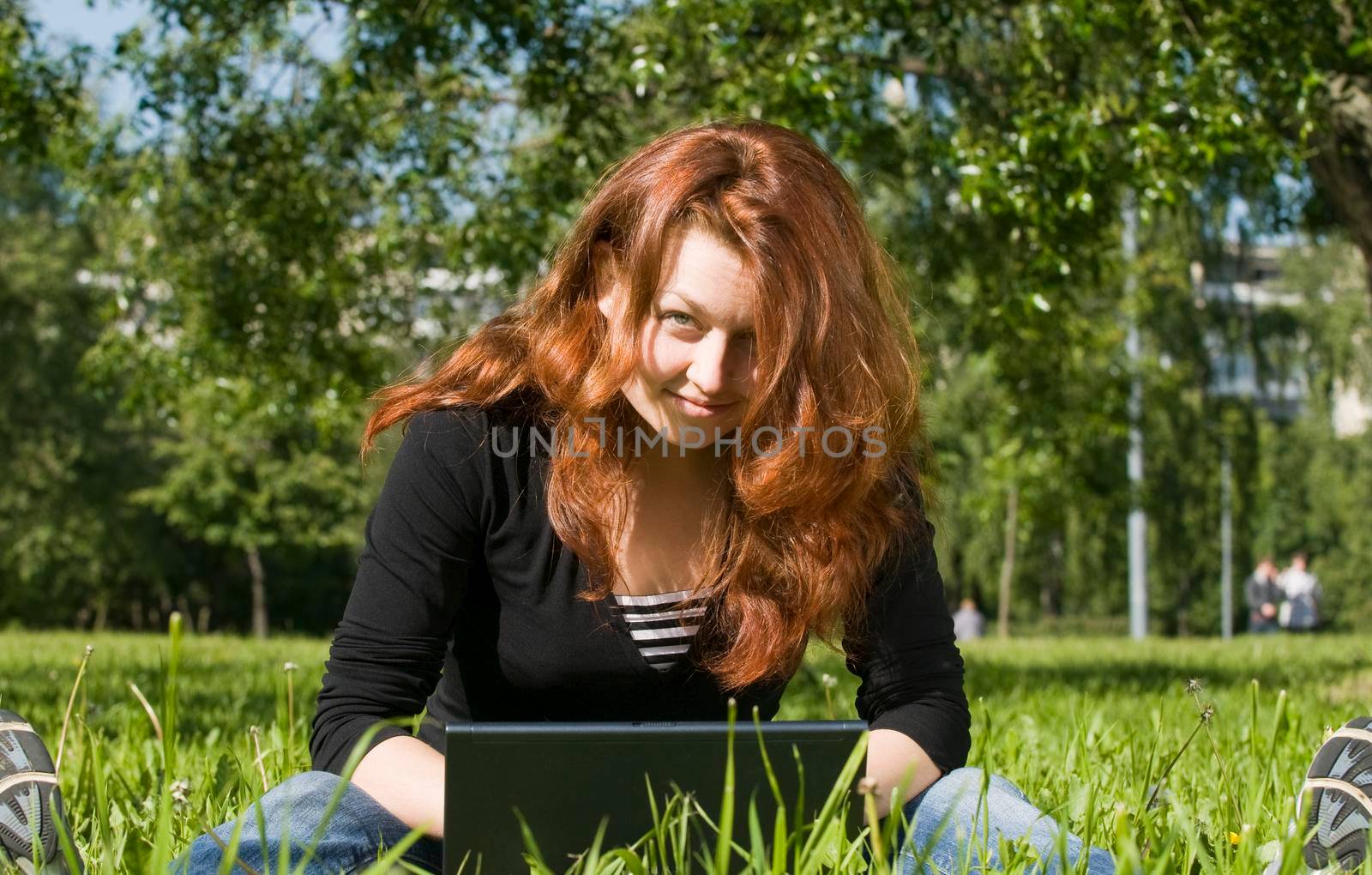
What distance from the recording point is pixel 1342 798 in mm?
1703

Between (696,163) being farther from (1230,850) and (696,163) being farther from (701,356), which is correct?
(1230,850)

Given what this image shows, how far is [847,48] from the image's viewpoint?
20.0 ft

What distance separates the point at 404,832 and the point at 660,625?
512 mm

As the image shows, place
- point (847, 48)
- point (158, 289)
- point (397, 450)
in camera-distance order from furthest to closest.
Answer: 1. point (158, 289)
2. point (847, 48)
3. point (397, 450)

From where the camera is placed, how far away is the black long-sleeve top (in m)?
1.94

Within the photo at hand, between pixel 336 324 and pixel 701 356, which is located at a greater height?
pixel 336 324

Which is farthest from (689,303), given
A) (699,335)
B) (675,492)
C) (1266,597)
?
(1266,597)

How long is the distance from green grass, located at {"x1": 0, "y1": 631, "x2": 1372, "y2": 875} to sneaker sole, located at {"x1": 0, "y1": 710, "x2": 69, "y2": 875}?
0.05 m

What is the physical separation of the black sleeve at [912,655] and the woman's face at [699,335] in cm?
40

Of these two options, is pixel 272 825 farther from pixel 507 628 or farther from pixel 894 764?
pixel 894 764

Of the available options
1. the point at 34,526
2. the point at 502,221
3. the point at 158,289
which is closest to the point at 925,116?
the point at 502,221

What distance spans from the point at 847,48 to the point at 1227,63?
157cm

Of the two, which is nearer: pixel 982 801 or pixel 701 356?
pixel 982 801

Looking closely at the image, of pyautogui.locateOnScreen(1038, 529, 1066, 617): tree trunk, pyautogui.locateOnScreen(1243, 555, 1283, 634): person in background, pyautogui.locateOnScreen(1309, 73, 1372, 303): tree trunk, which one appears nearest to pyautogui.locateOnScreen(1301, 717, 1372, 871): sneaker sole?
pyautogui.locateOnScreen(1309, 73, 1372, 303): tree trunk
